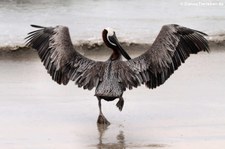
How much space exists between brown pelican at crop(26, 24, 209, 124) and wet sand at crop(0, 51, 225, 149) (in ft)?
1.11

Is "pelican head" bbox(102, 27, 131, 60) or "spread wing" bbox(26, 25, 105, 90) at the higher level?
"pelican head" bbox(102, 27, 131, 60)

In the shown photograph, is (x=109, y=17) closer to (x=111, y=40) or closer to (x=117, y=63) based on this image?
(x=111, y=40)

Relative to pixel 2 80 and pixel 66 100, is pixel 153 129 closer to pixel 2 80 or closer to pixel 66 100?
pixel 66 100

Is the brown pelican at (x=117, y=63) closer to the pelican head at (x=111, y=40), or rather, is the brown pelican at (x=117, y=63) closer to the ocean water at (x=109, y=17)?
the pelican head at (x=111, y=40)

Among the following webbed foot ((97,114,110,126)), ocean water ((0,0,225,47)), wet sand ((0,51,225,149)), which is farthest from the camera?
ocean water ((0,0,225,47))

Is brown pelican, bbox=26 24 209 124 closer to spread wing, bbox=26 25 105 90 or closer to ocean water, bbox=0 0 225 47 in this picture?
spread wing, bbox=26 25 105 90

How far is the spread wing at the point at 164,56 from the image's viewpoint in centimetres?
914

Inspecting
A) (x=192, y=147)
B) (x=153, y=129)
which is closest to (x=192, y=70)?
(x=153, y=129)

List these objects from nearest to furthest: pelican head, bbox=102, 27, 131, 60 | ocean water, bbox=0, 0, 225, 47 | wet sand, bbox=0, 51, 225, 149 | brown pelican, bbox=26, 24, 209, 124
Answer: wet sand, bbox=0, 51, 225, 149, brown pelican, bbox=26, 24, 209, 124, pelican head, bbox=102, 27, 131, 60, ocean water, bbox=0, 0, 225, 47

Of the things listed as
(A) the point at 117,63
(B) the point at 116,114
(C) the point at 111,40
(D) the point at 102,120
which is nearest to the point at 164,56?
(A) the point at 117,63

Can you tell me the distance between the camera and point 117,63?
30.0 feet

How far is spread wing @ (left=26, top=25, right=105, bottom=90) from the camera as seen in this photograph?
9.05 m

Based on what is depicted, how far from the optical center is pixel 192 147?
757 cm


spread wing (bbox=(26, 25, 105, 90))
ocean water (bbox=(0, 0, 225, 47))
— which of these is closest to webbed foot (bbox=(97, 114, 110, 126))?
spread wing (bbox=(26, 25, 105, 90))
